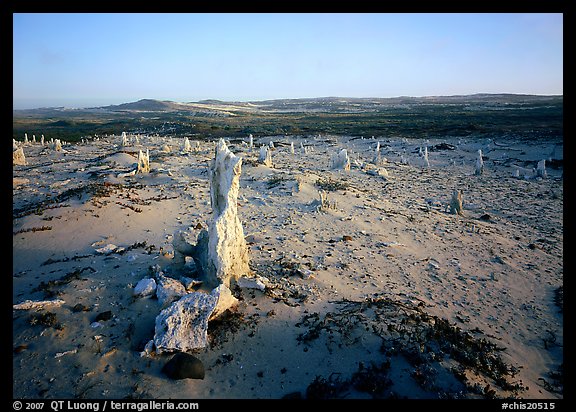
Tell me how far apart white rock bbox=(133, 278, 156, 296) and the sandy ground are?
0.21 meters

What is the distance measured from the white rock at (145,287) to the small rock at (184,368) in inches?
59.6

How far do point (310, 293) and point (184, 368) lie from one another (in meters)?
2.65

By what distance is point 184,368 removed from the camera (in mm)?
3893

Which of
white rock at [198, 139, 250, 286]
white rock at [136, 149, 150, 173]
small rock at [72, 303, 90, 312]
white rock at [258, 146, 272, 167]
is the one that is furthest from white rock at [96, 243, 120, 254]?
white rock at [258, 146, 272, 167]

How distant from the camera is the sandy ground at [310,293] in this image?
390 cm

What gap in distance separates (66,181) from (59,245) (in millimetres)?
9047

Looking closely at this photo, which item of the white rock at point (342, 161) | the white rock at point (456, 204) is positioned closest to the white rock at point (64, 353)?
the white rock at point (456, 204)

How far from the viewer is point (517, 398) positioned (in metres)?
3.77

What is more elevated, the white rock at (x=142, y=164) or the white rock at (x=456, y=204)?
the white rock at (x=142, y=164)

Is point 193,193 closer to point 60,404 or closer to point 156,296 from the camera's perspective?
point 156,296

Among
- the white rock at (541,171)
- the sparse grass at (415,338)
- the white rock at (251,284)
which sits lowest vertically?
the sparse grass at (415,338)

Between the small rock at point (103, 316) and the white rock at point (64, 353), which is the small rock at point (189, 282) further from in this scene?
the white rock at point (64, 353)
